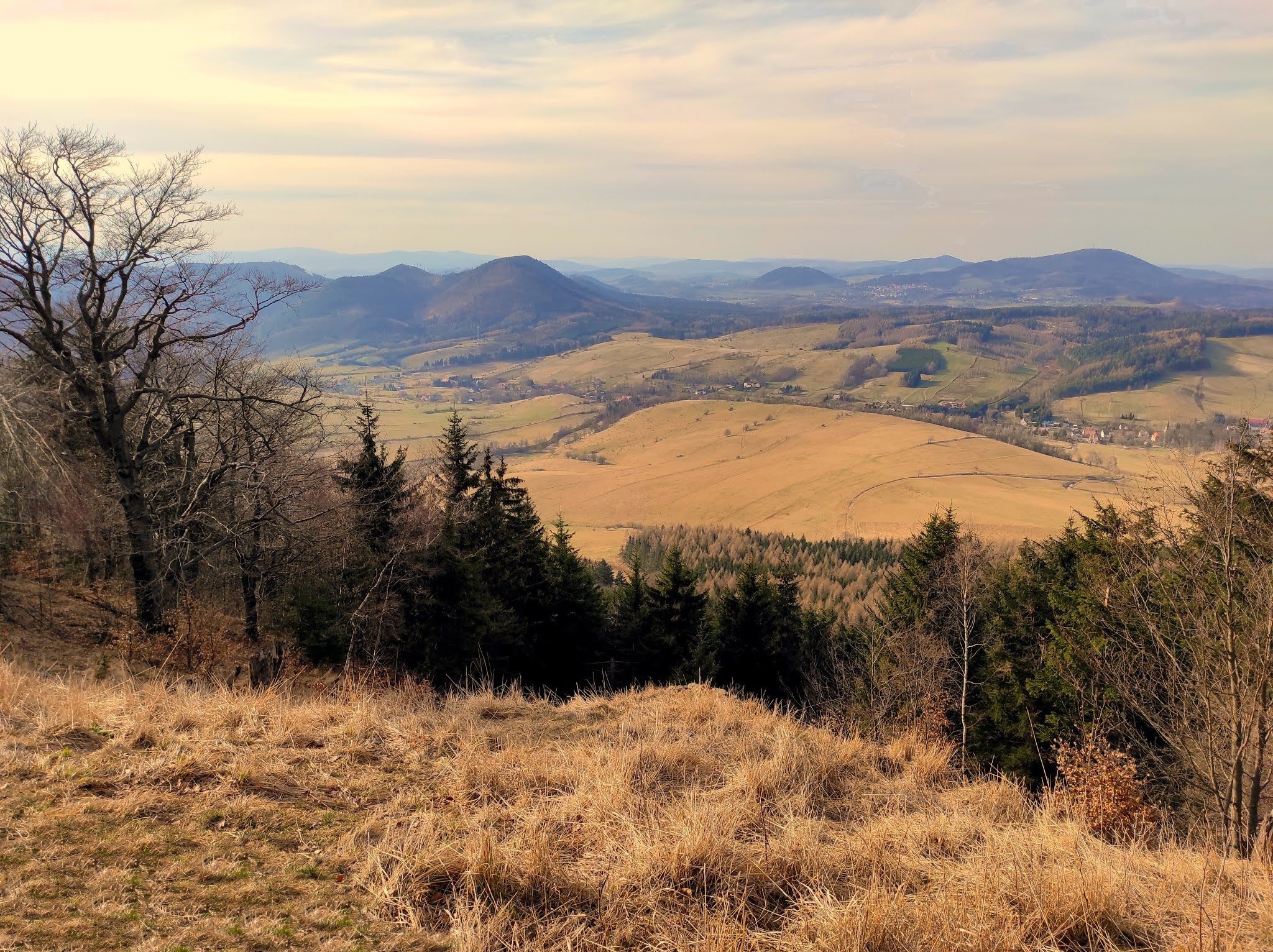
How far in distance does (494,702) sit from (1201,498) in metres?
10.3

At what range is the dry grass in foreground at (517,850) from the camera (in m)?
3.83

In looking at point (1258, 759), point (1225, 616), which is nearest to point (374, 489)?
point (1225, 616)

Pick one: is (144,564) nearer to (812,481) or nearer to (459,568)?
(459,568)

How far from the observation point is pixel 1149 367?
192625 millimetres

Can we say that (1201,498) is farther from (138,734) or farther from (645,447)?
(645,447)

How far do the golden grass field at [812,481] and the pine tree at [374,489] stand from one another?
57693 millimetres

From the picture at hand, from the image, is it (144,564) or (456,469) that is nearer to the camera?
(144,564)

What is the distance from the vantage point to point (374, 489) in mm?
18859

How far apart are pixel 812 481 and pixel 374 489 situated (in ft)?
299

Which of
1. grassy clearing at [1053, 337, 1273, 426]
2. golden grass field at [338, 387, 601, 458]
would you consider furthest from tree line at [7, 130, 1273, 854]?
grassy clearing at [1053, 337, 1273, 426]

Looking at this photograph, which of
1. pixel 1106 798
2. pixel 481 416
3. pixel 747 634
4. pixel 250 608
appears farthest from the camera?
pixel 481 416

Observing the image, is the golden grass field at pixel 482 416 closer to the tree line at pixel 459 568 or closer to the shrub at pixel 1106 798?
the tree line at pixel 459 568

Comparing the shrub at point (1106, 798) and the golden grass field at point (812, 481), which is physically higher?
the shrub at point (1106, 798)

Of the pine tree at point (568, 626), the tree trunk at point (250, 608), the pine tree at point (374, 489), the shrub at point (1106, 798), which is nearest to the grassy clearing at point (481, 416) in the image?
the pine tree at point (568, 626)
